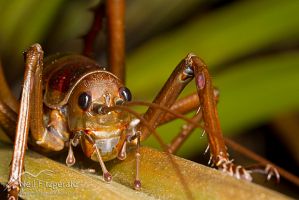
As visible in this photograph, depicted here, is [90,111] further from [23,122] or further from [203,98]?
[203,98]

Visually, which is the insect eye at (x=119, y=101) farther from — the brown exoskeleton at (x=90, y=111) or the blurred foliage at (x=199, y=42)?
the blurred foliage at (x=199, y=42)

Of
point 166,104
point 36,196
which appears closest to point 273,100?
point 166,104

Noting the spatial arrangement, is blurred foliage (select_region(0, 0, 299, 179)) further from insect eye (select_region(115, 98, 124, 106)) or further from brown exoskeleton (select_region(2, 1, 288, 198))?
insect eye (select_region(115, 98, 124, 106))

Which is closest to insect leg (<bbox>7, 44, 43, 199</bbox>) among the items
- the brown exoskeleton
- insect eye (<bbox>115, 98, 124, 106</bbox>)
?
the brown exoskeleton

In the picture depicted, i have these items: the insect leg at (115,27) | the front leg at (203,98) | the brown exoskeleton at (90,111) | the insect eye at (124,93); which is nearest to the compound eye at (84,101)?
the brown exoskeleton at (90,111)

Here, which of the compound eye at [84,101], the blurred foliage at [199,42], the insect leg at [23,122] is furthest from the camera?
the blurred foliage at [199,42]

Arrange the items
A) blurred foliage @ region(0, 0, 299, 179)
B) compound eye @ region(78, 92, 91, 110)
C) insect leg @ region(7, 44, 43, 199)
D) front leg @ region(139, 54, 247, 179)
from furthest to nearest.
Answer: blurred foliage @ region(0, 0, 299, 179) → compound eye @ region(78, 92, 91, 110) → front leg @ region(139, 54, 247, 179) → insect leg @ region(7, 44, 43, 199)

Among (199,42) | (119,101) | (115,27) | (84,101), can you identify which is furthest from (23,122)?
(199,42)
